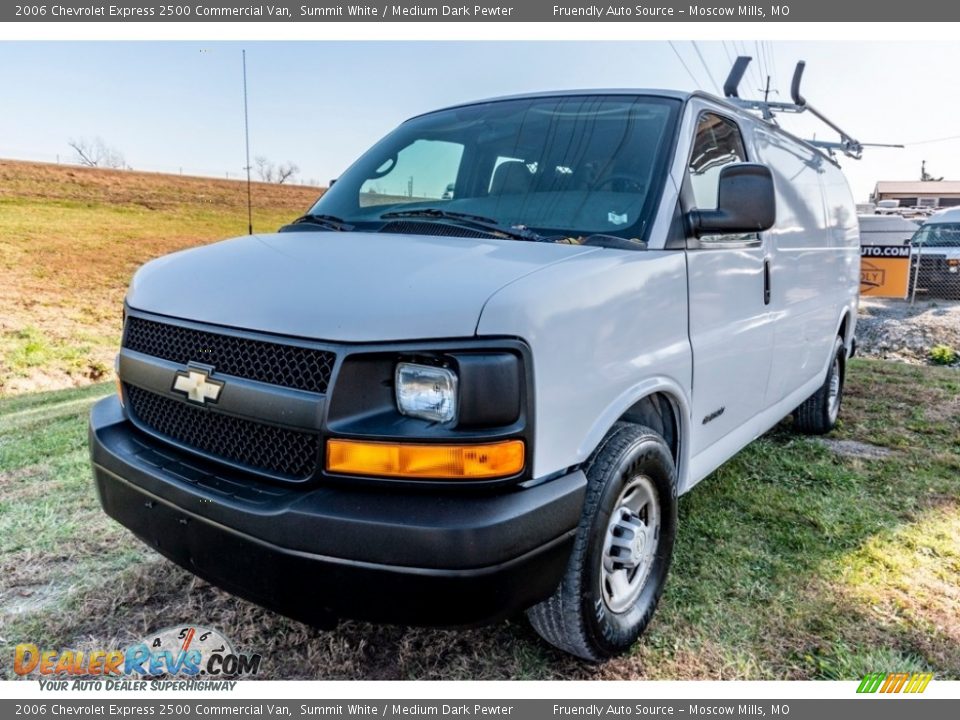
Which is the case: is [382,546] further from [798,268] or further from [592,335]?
[798,268]

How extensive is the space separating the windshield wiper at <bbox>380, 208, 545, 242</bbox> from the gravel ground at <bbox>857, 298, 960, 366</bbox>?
9.75 m

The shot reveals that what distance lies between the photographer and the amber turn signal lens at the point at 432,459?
5.84ft

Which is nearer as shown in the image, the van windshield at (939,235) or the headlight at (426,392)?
the headlight at (426,392)

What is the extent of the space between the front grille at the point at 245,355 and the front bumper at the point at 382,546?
327 millimetres

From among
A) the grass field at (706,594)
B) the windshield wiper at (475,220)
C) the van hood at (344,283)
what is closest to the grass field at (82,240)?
the windshield wiper at (475,220)

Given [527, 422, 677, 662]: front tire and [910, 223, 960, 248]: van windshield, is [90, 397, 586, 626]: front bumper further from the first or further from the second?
[910, 223, 960, 248]: van windshield

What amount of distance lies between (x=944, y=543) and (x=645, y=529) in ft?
6.73

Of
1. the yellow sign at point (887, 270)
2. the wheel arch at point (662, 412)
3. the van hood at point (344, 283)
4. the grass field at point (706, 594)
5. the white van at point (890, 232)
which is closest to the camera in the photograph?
the van hood at point (344, 283)

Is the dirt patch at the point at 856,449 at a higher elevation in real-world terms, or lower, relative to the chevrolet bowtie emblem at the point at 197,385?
lower

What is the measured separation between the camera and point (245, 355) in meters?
2.01

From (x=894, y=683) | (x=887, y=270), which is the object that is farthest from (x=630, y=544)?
(x=887, y=270)

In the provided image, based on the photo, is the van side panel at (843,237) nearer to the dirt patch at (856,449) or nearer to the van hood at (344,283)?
the dirt patch at (856,449)

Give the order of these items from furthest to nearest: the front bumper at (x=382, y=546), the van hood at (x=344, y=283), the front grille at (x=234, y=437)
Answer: the front grille at (x=234, y=437), the van hood at (x=344, y=283), the front bumper at (x=382, y=546)

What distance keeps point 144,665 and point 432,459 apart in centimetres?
149
